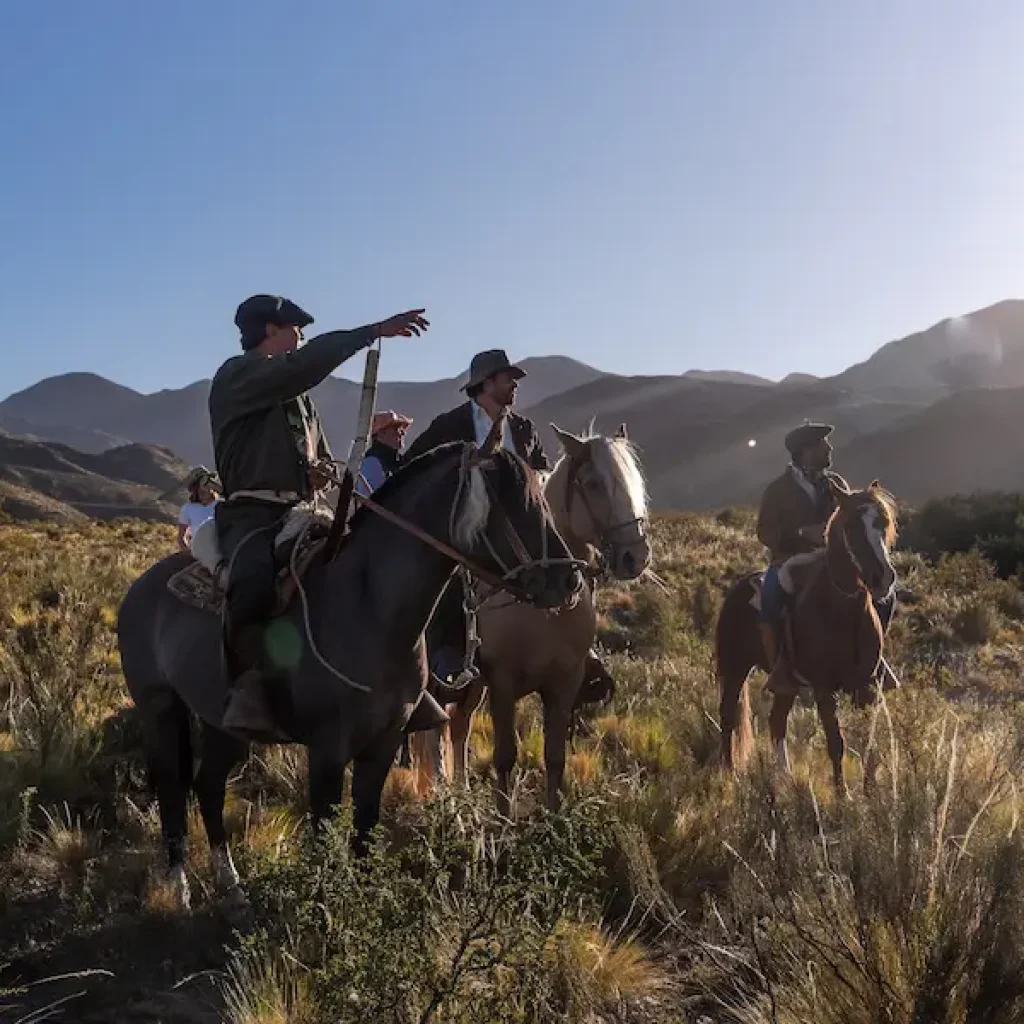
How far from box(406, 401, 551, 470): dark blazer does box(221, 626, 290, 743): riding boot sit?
172cm

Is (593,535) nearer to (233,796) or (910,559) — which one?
(233,796)

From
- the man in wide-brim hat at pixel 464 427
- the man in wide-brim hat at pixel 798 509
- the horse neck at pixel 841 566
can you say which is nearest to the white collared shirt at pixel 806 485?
the man in wide-brim hat at pixel 798 509

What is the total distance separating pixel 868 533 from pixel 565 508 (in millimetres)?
2304

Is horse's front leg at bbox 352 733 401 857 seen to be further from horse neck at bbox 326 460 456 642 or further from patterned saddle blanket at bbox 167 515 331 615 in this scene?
patterned saddle blanket at bbox 167 515 331 615

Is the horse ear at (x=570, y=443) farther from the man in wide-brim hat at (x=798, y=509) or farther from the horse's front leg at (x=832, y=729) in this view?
the horse's front leg at (x=832, y=729)

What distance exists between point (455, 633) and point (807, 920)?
2618 millimetres

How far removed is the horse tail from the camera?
291 inches

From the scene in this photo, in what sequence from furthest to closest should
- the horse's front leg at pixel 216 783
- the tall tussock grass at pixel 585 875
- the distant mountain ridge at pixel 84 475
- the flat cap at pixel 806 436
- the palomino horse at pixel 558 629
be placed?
the distant mountain ridge at pixel 84 475
the flat cap at pixel 806 436
the palomino horse at pixel 558 629
the horse's front leg at pixel 216 783
the tall tussock grass at pixel 585 875

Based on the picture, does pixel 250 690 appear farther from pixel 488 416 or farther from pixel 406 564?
pixel 488 416

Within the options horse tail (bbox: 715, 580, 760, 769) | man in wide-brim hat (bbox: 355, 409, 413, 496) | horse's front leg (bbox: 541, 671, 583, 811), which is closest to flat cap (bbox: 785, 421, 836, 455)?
horse tail (bbox: 715, 580, 760, 769)

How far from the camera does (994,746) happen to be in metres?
5.35

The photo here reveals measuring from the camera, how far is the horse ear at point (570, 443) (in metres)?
5.59

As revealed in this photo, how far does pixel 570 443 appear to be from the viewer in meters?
5.63

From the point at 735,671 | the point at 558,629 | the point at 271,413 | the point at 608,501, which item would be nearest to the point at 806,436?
the point at 735,671
